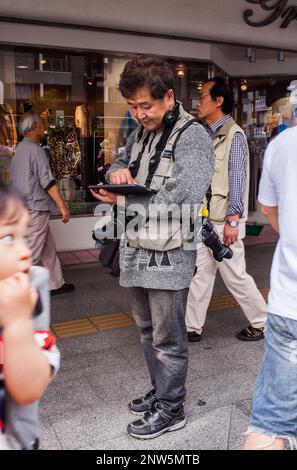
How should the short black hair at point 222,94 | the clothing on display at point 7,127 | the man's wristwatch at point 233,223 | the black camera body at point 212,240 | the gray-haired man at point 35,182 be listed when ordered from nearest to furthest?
the black camera body at point 212,240 < the man's wristwatch at point 233,223 < the short black hair at point 222,94 < the gray-haired man at point 35,182 < the clothing on display at point 7,127

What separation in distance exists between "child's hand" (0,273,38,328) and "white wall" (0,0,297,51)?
5184 mm

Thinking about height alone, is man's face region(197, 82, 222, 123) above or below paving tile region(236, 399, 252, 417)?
above

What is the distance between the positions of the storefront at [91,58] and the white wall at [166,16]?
12 millimetres

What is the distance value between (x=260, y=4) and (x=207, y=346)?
16.6 ft

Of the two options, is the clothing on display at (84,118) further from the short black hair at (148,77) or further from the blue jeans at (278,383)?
the blue jeans at (278,383)

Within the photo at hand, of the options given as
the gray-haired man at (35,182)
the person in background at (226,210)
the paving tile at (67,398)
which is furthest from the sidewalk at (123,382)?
the gray-haired man at (35,182)

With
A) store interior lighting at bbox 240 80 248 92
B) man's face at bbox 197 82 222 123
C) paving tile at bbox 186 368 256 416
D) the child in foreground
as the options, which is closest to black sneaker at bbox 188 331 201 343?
paving tile at bbox 186 368 256 416

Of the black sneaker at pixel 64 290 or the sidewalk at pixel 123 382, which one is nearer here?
the sidewalk at pixel 123 382

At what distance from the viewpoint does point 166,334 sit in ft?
8.75

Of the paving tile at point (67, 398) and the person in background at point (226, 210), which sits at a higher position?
the person in background at point (226, 210)

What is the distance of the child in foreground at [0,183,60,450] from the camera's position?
1210 mm

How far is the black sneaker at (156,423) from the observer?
2.71 m

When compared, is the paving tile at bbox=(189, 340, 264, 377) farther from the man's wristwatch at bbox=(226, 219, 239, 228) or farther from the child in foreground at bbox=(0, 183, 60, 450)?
the child in foreground at bbox=(0, 183, 60, 450)
